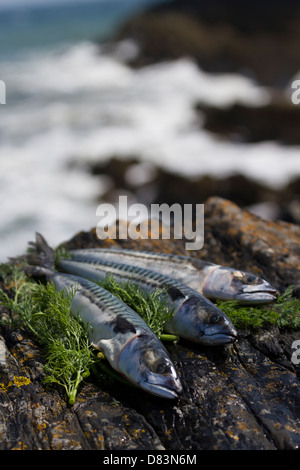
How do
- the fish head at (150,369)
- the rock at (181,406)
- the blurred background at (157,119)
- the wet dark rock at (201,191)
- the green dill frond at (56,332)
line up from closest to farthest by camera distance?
the rock at (181,406), the fish head at (150,369), the green dill frond at (56,332), the wet dark rock at (201,191), the blurred background at (157,119)

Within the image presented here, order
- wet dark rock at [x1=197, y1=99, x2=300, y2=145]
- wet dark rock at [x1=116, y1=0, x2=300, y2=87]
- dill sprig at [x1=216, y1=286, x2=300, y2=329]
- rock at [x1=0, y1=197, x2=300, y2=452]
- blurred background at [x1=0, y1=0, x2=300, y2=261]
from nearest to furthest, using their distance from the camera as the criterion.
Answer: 1. rock at [x1=0, y1=197, x2=300, y2=452]
2. dill sprig at [x1=216, y1=286, x2=300, y2=329]
3. blurred background at [x1=0, y1=0, x2=300, y2=261]
4. wet dark rock at [x1=197, y1=99, x2=300, y2=145]
5. wet dark rock at [x1=116, y1=0, x2=300, y2=87]

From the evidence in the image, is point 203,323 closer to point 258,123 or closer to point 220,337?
point 220,337

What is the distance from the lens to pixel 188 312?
4.48 metres

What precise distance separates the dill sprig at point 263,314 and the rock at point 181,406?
0.09 meters

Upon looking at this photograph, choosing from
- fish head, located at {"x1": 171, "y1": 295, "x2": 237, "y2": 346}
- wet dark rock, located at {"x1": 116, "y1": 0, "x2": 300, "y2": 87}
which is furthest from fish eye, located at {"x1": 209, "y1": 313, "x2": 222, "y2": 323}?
wet dark rock, located at {"x1": 116, "y1": 0, "x2": 300, "y2": 87}

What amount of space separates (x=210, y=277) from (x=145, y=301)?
0.79 meters

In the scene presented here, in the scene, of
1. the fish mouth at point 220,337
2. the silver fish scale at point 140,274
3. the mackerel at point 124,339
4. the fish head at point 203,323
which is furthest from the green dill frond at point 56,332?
the fish mouth at point 220,337

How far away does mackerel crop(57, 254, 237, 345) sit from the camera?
14.2ft

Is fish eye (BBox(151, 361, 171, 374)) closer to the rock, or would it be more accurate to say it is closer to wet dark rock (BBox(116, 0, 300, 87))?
the rock

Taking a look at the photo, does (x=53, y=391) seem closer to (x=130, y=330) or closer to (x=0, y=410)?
(x=0, y=410)

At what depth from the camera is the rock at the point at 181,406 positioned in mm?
3637

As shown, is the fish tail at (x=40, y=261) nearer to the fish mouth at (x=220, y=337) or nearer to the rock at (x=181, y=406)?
the rock at (x=181, y=406)

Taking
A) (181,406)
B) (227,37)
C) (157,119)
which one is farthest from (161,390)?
(227,37)
